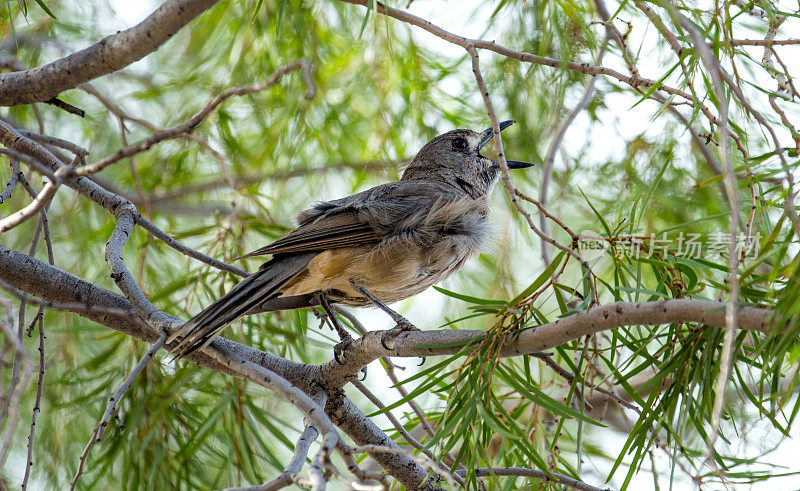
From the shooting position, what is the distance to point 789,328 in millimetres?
1405

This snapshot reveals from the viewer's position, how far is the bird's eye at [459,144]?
417 cm

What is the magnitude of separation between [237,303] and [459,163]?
1.90 metres

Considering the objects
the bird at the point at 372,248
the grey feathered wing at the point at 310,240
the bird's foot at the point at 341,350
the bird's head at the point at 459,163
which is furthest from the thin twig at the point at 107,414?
the bird's head at the point at 459,163

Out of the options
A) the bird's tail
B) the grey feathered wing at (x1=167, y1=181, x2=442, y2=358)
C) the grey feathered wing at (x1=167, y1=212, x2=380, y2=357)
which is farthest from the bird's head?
the bird's tail

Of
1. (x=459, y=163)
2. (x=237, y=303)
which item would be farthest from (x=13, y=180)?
(x=459, y=163)

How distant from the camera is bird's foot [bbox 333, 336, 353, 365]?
261 centimetres

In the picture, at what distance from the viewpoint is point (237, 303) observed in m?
2.64

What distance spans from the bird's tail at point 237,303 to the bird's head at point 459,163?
122 centimetres

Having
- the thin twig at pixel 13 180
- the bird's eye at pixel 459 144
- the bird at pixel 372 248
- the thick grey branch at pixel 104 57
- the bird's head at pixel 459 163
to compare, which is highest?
the bird's eye at pixel 459 144

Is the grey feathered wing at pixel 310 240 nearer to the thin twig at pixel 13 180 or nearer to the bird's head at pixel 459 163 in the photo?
the bird's head at pixel 459 163

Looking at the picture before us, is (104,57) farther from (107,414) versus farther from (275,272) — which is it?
(275,272)

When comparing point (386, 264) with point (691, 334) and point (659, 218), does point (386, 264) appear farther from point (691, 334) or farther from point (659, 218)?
point (691, 334)

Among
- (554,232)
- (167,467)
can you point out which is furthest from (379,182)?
(167,467)

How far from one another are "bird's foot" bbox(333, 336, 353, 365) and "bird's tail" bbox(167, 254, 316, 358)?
0.33m
